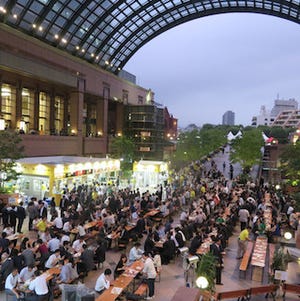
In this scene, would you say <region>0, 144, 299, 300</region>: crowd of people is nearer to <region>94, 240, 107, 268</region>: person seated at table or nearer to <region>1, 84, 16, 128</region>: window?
<region>94, 240, 107, 268</region>: person seated at table

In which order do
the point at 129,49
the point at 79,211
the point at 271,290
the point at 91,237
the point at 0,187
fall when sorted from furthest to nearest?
the point at 129,49 < the point at 0,187 < the point at 79,211 < the point at 91,237 < the point at 271,290

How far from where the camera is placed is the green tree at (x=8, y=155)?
19.6 m

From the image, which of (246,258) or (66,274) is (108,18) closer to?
(246,258)

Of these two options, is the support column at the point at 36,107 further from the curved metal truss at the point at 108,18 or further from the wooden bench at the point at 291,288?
the wooden bench at the point at 291,288

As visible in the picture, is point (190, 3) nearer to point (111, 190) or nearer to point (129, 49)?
point (129, 49)

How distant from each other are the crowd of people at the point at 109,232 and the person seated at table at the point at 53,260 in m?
0.03

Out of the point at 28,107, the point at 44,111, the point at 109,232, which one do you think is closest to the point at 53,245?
the point at 109,232

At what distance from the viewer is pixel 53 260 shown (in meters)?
11.2

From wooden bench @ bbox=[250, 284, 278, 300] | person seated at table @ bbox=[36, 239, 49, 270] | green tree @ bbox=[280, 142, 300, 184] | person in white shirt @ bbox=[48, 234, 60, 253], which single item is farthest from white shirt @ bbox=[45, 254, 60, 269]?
green tree @ bbox=[280, 142, 300, 184]

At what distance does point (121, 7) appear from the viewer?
40.5 m

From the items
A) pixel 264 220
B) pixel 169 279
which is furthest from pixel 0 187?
pixel 264 220

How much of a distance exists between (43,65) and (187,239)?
1874 centimetres

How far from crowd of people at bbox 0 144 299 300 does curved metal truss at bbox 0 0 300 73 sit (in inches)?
602

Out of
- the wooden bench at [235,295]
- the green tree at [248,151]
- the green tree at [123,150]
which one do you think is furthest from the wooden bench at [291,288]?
the green tree at [248,151]
